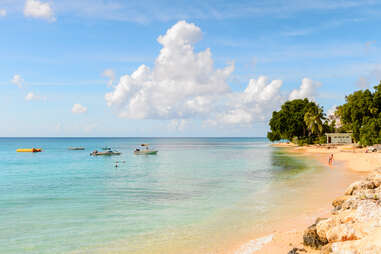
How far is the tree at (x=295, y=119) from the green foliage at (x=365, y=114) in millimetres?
25772

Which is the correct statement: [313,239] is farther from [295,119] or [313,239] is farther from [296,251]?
[295,119]

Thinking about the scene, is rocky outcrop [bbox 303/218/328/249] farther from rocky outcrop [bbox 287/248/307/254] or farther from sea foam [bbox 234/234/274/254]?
sea foam [bbox 234/234/274/254]

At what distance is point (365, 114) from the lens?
59.4 metres

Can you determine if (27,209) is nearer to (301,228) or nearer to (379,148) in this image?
→ (301,228)

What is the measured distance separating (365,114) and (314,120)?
27.0 m

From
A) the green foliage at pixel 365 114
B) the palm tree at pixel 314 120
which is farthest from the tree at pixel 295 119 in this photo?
the green foliage at pixel 365 114

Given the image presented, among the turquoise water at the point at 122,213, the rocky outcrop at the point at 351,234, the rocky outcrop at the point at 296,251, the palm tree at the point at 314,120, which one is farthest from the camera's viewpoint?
the palm tree at the point at 314,120

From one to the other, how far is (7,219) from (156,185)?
484 inches

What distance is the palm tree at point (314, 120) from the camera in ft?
283

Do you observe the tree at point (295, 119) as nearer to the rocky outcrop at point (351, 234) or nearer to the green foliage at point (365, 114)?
the green foliage at point (365, 114)

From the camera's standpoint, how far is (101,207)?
1788 centimetres

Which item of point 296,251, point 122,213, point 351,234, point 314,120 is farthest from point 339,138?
point 351,234

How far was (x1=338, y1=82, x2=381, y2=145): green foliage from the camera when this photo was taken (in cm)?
5641

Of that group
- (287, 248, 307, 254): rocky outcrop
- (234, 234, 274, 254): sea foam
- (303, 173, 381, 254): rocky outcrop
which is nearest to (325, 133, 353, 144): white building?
(303, 173, 381, 254): rocky outcrop
